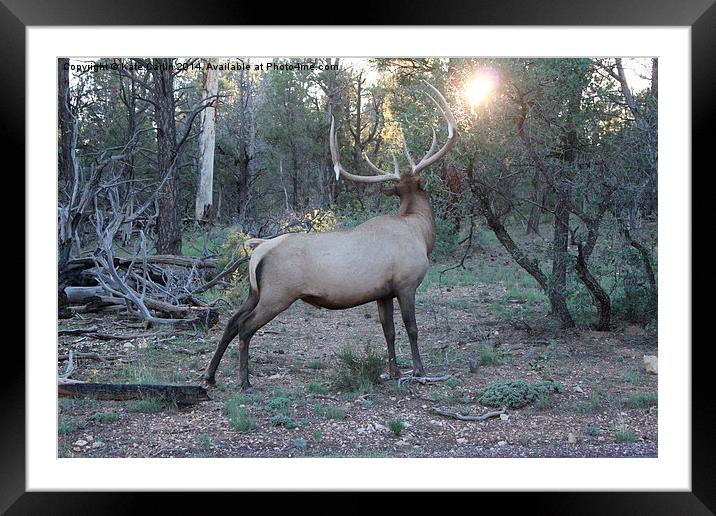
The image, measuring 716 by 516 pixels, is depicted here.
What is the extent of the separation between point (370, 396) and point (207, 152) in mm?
9240

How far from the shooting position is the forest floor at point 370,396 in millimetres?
6016

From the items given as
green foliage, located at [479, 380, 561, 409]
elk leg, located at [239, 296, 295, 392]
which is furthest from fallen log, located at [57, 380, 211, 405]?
green foliage, located at [479, 380, 561, 409]

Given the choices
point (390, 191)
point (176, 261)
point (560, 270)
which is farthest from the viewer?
point (176, 261)

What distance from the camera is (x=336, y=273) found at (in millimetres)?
6828

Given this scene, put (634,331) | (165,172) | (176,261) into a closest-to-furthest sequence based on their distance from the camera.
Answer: (634,331), (176,261), (165,172)

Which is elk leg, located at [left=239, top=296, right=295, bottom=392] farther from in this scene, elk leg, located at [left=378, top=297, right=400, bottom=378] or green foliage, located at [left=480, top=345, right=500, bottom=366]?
green foliage, located at [left=480, top=345, right=500, bottom=366]

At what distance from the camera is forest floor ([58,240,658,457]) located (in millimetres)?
6016

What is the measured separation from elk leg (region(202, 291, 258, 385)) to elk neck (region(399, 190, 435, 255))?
→ 6.06ft

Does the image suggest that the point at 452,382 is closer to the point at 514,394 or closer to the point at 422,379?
the point at 422,379

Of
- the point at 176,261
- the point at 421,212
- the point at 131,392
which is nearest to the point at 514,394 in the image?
the point at 421,212

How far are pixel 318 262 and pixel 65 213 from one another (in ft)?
11.1

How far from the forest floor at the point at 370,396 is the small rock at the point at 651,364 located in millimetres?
126
